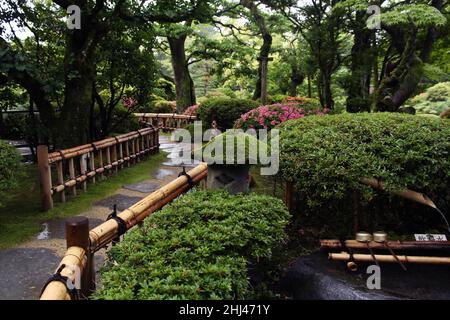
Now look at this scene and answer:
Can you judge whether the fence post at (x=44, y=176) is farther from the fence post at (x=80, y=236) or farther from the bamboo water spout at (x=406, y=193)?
the bamboo water spout at (x=406, y=193)

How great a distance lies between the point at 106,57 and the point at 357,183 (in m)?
7.00

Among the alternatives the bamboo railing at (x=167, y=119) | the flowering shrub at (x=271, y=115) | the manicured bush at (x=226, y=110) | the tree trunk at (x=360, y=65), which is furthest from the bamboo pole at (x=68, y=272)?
the bamboo railing at (x=167, y=119)

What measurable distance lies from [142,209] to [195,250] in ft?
3.44

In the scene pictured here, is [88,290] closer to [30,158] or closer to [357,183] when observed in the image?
[357,183]

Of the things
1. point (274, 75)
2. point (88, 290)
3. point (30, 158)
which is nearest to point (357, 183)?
point (88, 290)

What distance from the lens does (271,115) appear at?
9438mm

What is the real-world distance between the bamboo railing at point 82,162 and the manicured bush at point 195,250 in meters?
3.39

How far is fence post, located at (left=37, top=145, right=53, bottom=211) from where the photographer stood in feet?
19.1

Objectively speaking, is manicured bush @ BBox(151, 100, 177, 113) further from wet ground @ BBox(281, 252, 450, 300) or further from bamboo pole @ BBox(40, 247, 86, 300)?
bamboo pole @ BBox(40, 247, 86, 300)

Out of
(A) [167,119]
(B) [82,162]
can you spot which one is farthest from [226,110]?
(B) [82,162]

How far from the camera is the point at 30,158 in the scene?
31.4 feet

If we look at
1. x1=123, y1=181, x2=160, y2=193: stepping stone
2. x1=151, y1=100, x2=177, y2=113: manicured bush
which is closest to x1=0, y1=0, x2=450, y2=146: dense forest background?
x1=123, y1=181, x2=160, y2=193: stepping stone

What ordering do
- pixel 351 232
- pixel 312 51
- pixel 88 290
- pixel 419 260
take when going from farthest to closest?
pixel 312 51 < pixel 351 232 < pixel 419 260 < pixel 88 290

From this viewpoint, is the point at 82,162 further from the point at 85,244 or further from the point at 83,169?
the point at 85,244
